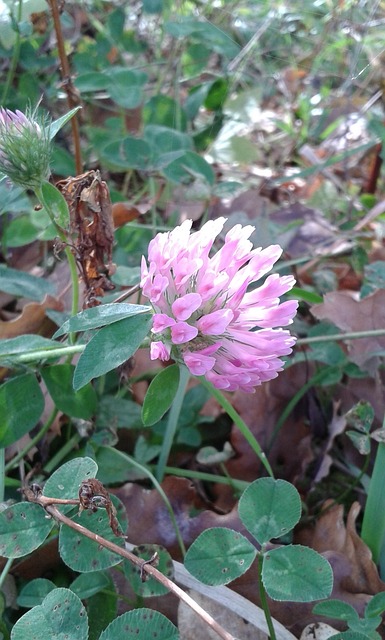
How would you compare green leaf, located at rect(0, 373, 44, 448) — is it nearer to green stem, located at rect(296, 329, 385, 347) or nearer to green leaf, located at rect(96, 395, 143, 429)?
green leaf, located at rect(96, 395, 143, 429)

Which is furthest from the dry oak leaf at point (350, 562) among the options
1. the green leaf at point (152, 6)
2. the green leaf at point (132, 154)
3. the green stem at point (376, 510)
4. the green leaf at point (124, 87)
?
the green leaf at point (152, 6)

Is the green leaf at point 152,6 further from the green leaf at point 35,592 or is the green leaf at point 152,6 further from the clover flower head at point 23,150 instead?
the green leaf at point 35,592

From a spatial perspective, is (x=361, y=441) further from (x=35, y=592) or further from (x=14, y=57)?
(x=14, y=57)

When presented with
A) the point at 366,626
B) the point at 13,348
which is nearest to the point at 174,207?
the point at 13,348

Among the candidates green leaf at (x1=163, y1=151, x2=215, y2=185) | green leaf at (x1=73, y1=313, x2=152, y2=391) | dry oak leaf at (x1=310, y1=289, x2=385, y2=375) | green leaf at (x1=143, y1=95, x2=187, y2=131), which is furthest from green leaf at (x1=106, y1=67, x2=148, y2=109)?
green leaf at (x1=73, y1=313, x2=152, y2=391)

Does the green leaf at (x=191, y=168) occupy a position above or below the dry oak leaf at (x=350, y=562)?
above

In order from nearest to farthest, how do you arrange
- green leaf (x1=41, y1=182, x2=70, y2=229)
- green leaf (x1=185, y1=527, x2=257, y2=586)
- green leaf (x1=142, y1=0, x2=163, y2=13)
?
green leaf (x1=185, y1=527, x2=257, y2=586) → green leaf (x1=41, y1=182, x2=70, y2=229) → green leaf (x1=142, y1=0, x2=163, y2=13)

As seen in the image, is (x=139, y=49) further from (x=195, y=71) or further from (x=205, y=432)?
(x=205, y=432)
